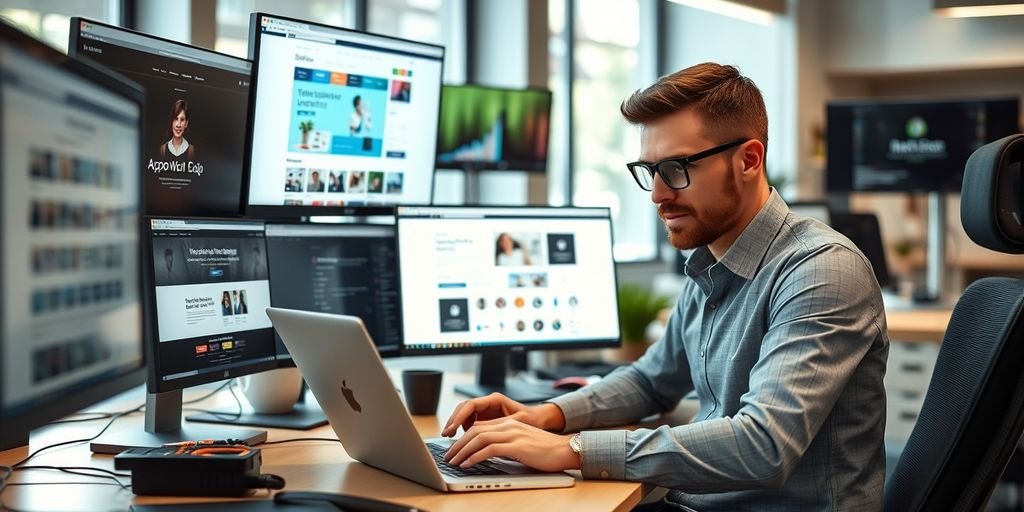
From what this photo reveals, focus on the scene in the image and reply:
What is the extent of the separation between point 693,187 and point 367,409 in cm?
65

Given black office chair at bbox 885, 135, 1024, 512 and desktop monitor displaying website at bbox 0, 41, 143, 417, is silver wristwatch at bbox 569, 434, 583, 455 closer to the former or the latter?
black office chair at bbox 885, 135, 1024, 512

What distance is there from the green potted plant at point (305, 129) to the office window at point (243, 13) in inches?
43.9

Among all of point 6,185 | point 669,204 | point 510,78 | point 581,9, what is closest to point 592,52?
point 581,9

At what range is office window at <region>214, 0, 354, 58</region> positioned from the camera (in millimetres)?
3334

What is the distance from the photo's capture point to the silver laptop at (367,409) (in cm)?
135

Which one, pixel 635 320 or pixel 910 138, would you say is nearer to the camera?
pixel 910 138

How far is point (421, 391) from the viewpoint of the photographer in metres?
2.03

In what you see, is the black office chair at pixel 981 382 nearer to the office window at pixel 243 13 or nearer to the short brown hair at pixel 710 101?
the short brown hair at pixel 710 101

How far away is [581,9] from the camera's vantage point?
5.46 metres

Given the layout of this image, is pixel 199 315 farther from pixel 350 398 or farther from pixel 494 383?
pixel 494 383

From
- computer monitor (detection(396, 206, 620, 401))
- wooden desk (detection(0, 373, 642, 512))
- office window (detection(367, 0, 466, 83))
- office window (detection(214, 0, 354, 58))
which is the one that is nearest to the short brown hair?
computer monitor (detection(396, 206, 620, 401))

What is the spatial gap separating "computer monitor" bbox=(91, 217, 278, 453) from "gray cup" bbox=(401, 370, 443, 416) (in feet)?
0.98

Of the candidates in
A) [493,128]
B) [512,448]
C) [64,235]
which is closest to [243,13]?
[493,128]

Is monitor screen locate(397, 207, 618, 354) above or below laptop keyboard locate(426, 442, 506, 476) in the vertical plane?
above
